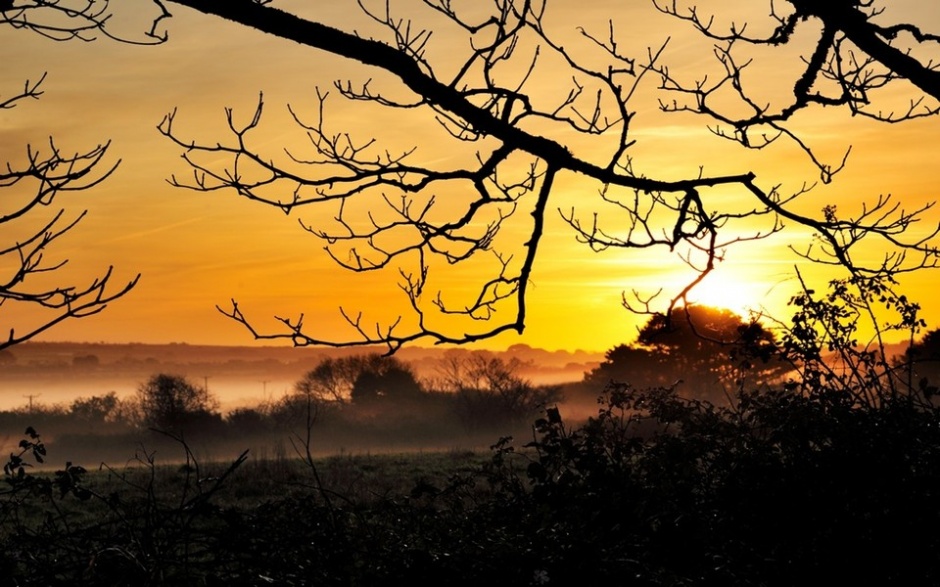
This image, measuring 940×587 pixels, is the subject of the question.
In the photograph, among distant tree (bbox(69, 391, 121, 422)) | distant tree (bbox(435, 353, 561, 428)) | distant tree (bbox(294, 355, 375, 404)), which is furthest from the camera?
distant tree (bbox(69, 391, 121, 422))

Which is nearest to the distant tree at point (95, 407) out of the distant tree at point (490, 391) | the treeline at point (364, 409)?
the treeline at point (364, 409)

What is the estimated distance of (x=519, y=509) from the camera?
6258 millimetres

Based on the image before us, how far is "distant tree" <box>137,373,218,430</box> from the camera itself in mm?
46219

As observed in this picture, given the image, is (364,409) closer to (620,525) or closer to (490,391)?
(490,391)

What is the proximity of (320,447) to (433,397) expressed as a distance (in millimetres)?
7098

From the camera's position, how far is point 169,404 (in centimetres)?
4634

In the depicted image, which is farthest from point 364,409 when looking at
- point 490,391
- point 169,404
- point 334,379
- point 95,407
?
point 95,407

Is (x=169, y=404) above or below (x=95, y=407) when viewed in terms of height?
below

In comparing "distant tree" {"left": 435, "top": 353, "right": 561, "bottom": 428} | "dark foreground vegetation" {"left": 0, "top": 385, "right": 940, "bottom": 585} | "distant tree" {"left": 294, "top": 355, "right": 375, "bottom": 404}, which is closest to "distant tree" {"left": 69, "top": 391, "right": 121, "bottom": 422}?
"distant tree" {"left": 294, "top": 355, "right": 375, "bottom": 404}

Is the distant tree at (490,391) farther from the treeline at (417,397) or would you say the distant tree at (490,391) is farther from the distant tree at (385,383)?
the distant tree at (385,383)

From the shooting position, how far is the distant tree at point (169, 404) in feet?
152

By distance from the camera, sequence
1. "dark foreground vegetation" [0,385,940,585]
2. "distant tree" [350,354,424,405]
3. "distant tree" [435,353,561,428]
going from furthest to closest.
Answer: "distant tree" [350,354,424,405]
"distant tree" [435,353,561,428]
"dark foreground vegetation" [0,385,940,585]

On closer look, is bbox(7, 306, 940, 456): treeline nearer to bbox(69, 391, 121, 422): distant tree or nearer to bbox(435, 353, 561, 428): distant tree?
bbox(435, 353, 561, 428): distant tree

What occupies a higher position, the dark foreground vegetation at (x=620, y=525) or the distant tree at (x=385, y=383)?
the distant tree at (x=385, y=383)
